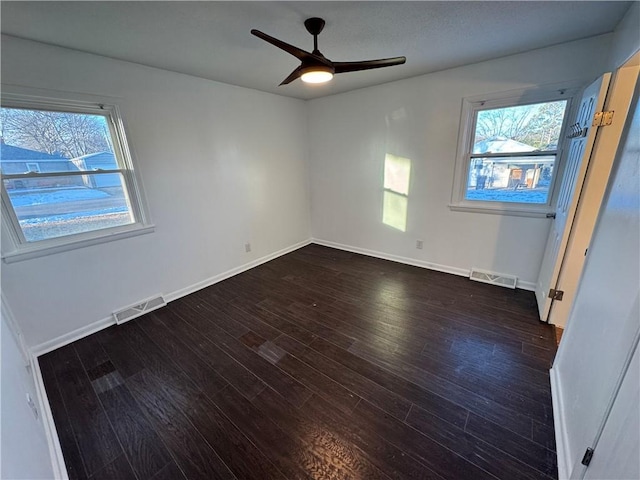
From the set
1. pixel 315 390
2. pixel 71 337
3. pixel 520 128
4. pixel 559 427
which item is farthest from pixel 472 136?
pixel 71 337

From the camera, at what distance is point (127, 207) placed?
2.64 metres

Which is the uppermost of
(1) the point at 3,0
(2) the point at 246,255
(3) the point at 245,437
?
(1) the point at 3,0

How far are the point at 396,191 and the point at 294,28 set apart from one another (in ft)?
7.75

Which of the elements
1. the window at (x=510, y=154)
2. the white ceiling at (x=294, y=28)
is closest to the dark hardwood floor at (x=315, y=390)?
the window at (x=510, y=154)

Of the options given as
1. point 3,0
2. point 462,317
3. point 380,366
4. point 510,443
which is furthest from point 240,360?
point 3,0

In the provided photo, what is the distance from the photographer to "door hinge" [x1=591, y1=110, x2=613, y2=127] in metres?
1.75

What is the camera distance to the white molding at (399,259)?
11.2ft

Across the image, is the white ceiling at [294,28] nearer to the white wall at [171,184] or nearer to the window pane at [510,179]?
the white wall at [171,184]

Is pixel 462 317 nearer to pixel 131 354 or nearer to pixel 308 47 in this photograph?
pixel 308 47

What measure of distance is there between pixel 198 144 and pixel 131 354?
225 cm

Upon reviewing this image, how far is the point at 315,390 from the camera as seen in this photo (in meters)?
1.80

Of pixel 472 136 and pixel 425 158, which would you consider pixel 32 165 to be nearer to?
pixel 425 158

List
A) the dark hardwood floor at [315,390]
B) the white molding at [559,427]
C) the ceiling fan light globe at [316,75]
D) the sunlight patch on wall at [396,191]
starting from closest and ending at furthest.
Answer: the white molding at [559,427]
the dark hardwood floor at [315,390]
the ceiling fan light globe at [316,75]
the sunlight patch on wall at [396,191]

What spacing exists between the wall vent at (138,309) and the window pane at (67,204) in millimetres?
870
